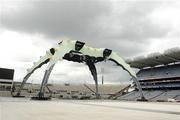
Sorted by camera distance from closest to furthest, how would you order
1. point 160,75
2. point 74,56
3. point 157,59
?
point 74,56
point 157,59
point 160,75

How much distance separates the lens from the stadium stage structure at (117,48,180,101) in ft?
245

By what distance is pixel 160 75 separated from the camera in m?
85.8

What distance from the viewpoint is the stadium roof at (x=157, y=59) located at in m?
72.7

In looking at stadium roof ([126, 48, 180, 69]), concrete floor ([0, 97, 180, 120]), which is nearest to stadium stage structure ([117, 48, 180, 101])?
stadium roof ([126, 48, 180, 69])

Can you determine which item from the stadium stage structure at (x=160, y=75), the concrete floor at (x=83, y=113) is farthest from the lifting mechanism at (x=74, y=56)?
the concrete floor at (x=83, y=113)

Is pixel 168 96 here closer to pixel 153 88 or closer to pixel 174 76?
pixel 174 76

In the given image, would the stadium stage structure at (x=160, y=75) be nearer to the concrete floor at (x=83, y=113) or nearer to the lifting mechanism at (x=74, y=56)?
the lifting mechanism at (x=74, y=56)

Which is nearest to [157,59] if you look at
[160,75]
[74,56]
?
[160,75]

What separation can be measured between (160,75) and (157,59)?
667 centimetres

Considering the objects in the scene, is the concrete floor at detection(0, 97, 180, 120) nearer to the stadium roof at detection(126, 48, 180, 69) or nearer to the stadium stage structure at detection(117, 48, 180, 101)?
the stadium roof at detection(126, 48, 180, 69)

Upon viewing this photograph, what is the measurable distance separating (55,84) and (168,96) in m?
58.0

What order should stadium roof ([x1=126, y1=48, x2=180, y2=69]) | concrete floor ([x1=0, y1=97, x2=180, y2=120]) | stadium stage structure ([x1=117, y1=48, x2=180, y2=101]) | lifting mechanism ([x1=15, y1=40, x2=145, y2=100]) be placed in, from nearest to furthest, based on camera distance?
concrete floor ([x1=0, y1=97, x2=180, y2=120]) → lifting mechanism ([x1=15, y1=40, x2=145, y2=100]) → stadium roof ([x1=126, y1=48, x2=180, y2=69]) → stadium stage structure ([x1=117, y1=48, x2=180, y2=101])

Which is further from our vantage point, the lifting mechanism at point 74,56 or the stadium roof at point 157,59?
the stadium roof at point 157,59

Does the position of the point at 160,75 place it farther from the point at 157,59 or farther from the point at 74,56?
the point at 74,56
